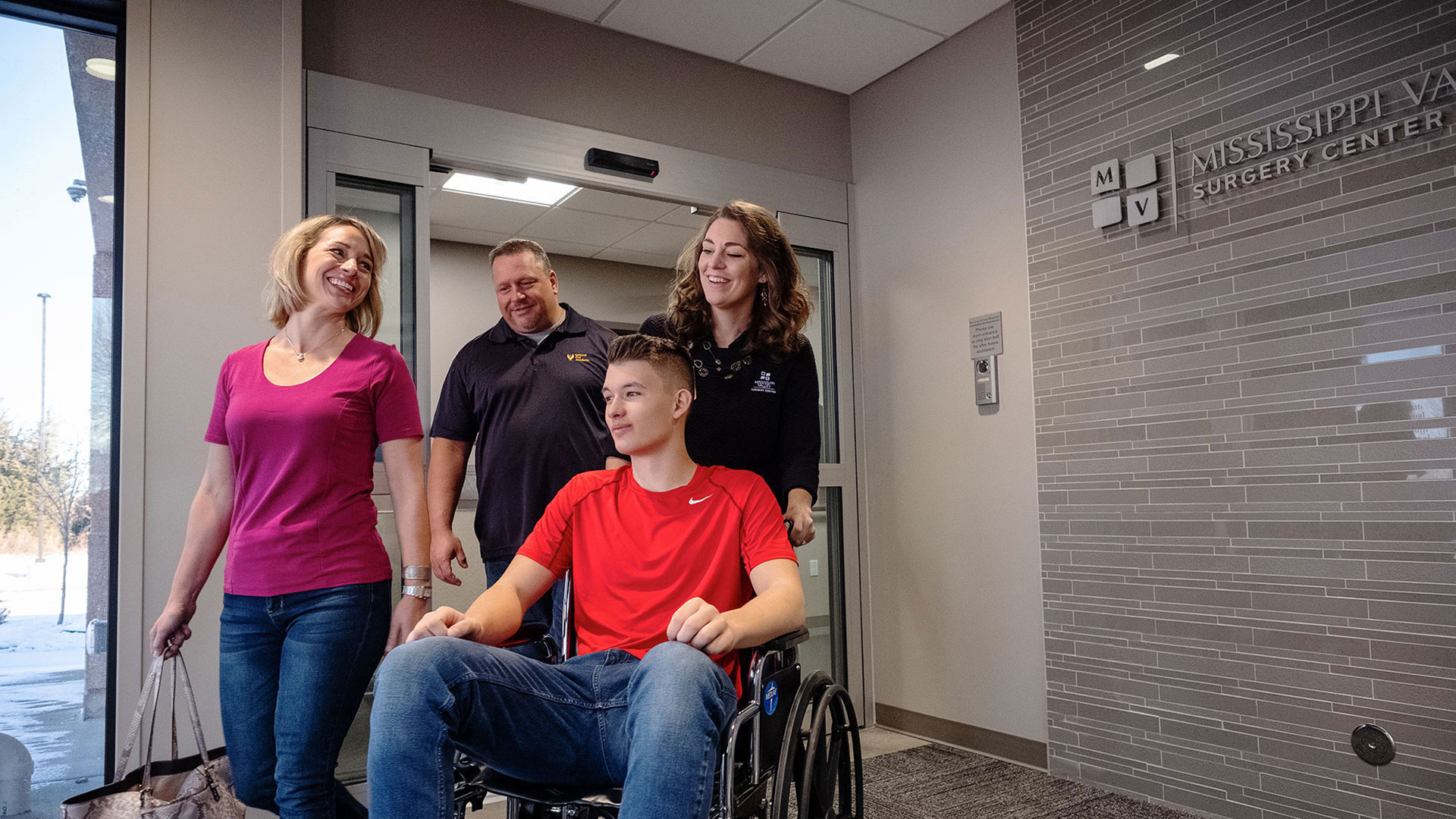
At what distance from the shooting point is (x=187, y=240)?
8.36 feet

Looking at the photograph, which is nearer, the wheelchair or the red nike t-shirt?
the wheelchair

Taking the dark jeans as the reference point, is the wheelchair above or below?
below

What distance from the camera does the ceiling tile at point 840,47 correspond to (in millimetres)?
3455

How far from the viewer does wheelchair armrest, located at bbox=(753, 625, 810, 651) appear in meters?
1.48

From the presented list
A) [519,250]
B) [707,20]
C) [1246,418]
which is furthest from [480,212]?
[1246,418]

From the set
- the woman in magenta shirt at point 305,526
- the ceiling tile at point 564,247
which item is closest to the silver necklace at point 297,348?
the woman in magenta shirt at point 305,526

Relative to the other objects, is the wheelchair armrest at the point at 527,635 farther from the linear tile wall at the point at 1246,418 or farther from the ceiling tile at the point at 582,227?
the ceiling tile at the point at 582,227

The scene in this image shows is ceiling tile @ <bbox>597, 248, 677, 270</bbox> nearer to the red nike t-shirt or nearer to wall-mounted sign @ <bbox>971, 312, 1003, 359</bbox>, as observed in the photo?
wall-mounted sign @ <bbox>971, 312, 1003, 359</bbox>

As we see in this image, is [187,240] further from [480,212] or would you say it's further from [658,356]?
[480,212]

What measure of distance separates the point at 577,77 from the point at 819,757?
265 centimetres

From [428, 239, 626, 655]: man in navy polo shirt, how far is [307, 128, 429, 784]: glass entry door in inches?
18.1

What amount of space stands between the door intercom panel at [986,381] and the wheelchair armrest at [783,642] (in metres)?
2.04

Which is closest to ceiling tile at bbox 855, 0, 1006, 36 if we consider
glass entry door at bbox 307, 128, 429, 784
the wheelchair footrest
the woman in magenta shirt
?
glass entry door at bbox 307, 128, 429, 784

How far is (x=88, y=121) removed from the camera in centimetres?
258
